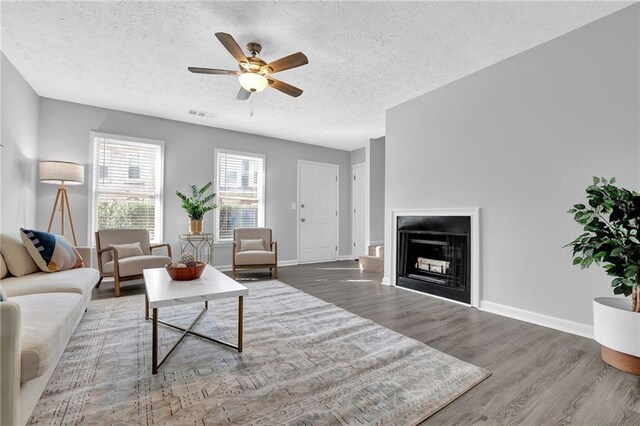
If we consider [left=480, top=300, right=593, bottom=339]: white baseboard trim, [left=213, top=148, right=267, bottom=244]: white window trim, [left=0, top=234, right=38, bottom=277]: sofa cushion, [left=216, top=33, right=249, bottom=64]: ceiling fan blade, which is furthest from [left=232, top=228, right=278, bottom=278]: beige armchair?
[left=480, top=300, right=593, bottom=339]: white baseboard trim

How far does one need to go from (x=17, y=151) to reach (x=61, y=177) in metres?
0.46

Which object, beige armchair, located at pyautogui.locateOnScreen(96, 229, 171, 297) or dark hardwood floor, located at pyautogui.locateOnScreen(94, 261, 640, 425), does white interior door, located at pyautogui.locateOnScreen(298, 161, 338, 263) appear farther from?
beige armchair, located at pyautogui.locateOnScreen(96, 229, 171, 297)

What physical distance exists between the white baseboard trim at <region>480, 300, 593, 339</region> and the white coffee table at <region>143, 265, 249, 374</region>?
259 cm

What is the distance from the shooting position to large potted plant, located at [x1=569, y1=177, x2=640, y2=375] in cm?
180

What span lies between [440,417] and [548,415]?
0.55 m

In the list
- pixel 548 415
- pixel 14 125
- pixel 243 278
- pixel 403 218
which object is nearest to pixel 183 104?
pixel 14 125

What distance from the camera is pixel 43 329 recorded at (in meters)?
1.39

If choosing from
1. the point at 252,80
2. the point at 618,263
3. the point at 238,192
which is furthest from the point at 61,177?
the point at 618,263

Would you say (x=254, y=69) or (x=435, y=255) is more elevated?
(x=254, y=69)

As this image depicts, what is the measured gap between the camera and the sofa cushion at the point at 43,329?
4.01 feet

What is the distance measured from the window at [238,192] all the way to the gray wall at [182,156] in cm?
15

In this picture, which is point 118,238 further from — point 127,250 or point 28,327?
point 28,327

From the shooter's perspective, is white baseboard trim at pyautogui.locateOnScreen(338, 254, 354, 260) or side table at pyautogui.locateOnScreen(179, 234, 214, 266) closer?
side table at pyautogui.locateOnScreen(179, 234, 214, 266)

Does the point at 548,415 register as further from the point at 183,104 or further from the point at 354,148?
the point at 354,148
